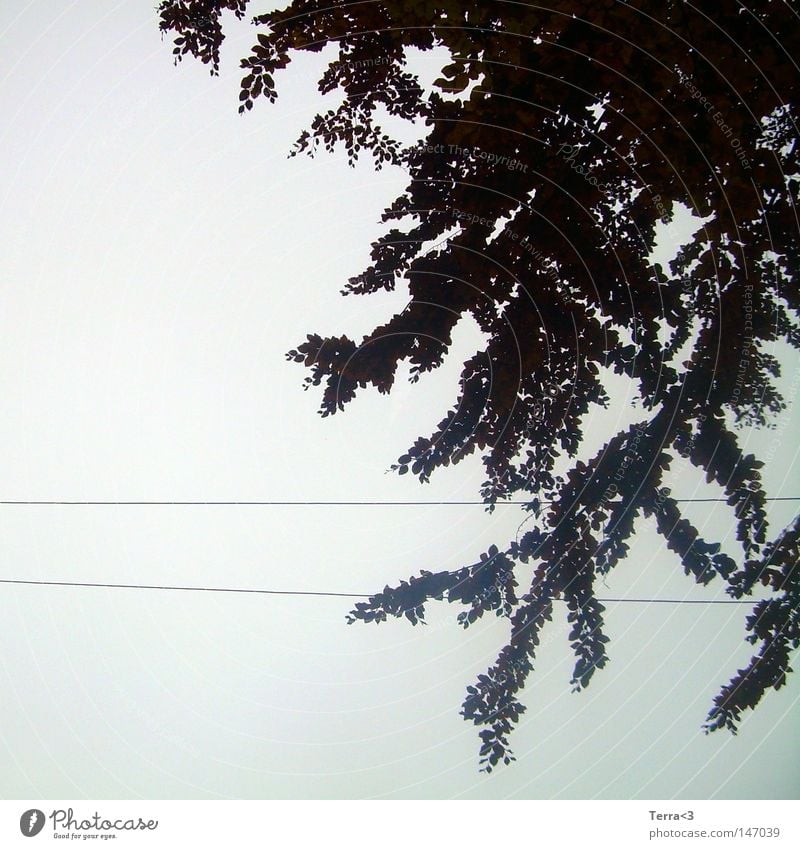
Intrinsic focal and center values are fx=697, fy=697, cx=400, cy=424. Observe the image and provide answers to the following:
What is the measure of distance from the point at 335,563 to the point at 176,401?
17cm

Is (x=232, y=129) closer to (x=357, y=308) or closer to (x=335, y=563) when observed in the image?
(x=357, y=308)

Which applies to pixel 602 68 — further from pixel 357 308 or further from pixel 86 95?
pixel 86 95

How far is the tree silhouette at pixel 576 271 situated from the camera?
0.52 meters

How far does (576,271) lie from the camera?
1.73ft

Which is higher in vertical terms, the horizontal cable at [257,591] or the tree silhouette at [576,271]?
the tree silhouette at [576,271]

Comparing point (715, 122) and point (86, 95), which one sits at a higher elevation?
point (86, 95)

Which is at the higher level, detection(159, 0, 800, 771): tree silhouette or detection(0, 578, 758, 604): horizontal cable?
detection(159, 0, 800, 771): tree silhouette

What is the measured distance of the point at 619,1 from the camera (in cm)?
51

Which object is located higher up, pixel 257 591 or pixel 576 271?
pixel 576 271

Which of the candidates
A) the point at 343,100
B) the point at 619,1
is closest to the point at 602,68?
the point at 619,1

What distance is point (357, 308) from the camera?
528 millimetres

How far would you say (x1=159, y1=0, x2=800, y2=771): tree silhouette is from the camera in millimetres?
515
